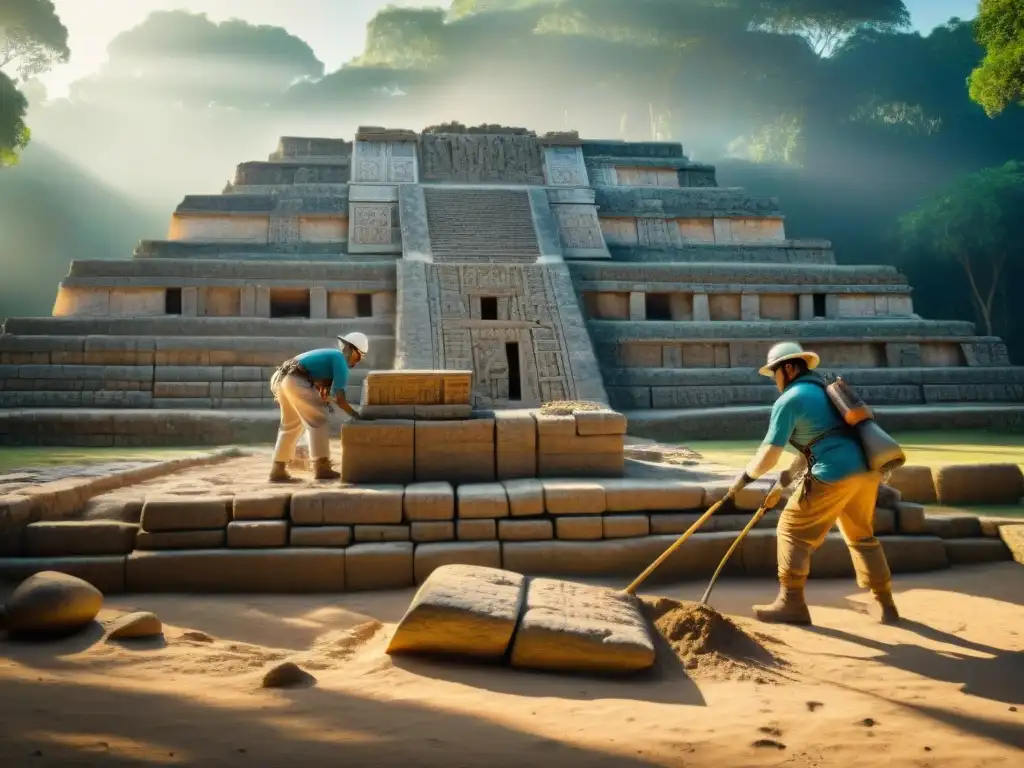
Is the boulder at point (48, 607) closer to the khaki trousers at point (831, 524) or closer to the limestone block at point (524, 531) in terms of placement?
the limestone block at point (524, 531)

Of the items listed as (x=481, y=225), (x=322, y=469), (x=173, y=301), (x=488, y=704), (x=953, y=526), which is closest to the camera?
(x=488, y=704)

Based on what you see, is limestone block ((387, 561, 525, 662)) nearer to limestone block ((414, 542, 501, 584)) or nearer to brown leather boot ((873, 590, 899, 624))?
limestone block ((414, 542, 501, 584))

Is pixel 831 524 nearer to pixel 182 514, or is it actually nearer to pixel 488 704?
pixel 488 704

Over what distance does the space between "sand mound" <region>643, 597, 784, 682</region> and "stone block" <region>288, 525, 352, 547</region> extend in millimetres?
2290

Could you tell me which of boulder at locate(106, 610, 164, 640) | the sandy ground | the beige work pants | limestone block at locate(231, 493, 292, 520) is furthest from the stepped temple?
the sandy ground

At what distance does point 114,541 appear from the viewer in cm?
525

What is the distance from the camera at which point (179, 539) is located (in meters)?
5.28

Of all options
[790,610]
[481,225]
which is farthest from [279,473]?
[481,225]

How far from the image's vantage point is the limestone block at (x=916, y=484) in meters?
6.72

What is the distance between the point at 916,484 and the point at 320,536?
5.06 m

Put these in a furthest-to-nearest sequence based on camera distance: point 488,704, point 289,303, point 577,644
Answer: point 289,303 < point 577,644 < point 488,704

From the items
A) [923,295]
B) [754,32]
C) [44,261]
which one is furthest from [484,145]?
[754,32]

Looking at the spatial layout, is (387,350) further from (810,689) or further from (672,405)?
(810,689)

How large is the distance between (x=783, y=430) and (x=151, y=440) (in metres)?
8.84
